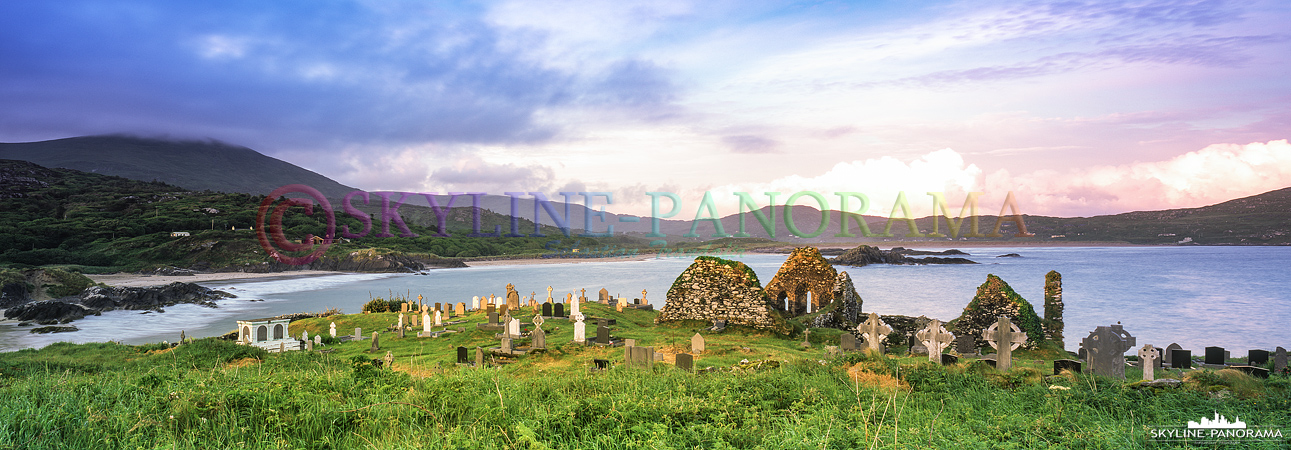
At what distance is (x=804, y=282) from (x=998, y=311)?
8460 millimetres

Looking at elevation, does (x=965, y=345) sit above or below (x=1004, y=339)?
below

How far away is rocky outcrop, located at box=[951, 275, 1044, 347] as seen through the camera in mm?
17516

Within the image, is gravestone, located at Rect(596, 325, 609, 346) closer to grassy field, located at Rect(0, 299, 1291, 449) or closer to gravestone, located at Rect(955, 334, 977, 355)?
grassy field, located at Rect(0, 299, 1291, 449)

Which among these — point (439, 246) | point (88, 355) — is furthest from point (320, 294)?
point (439, 246)

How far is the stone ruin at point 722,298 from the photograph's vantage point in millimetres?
20516

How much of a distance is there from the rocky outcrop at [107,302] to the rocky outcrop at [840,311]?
38.1 metres

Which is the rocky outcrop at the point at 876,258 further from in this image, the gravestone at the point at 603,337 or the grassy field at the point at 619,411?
the grassy field at the point at 619,411

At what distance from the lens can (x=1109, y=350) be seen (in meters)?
10.7

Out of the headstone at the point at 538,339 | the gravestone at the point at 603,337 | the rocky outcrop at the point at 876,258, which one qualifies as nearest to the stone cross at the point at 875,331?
the gravestone at the point at 603,337

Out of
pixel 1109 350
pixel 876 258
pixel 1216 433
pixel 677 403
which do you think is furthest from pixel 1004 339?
pixel 876 258

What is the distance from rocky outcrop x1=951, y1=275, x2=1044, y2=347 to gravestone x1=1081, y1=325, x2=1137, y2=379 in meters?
6.82

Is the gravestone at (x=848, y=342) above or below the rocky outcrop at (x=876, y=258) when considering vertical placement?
above

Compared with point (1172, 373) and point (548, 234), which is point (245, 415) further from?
point (548, 234)

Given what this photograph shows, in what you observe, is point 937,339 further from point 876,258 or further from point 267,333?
point 876,258
